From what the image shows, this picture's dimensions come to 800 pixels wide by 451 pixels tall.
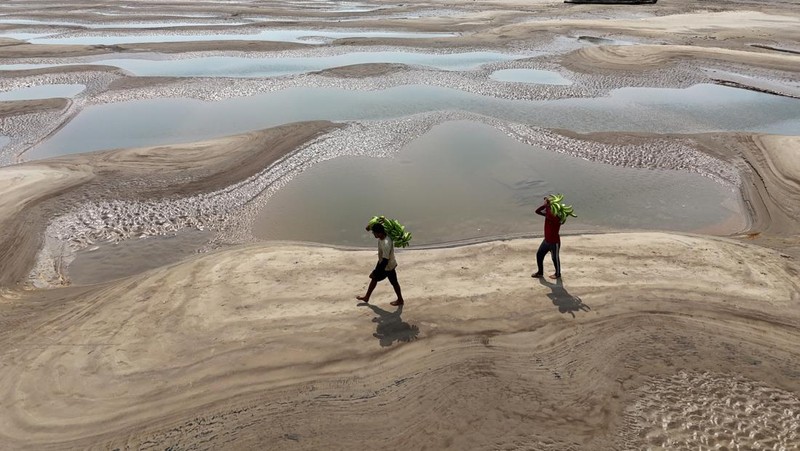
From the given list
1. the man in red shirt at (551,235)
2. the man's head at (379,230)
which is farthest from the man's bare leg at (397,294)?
the man in red shirt at (551,235)

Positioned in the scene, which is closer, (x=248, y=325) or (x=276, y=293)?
(x=248, y=325)

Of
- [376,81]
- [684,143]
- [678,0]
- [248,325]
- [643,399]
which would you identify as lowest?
[643,399]

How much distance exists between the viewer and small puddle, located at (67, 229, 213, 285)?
362 inches

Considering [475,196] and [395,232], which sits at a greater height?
[395,232]

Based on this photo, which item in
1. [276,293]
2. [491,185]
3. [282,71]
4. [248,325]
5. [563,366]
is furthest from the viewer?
[282,71]

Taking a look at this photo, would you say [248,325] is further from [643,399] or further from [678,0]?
[678,0]

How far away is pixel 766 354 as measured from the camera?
258 inches

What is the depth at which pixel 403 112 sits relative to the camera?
18.6 metres

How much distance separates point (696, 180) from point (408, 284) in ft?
33.7

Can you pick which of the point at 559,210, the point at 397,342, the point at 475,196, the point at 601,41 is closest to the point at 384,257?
the point at 397,342

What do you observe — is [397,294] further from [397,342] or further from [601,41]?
[601,41]

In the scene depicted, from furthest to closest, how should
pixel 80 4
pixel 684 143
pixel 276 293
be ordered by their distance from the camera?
1. pixel 80 4
2. pixel 684 143
3. pixel 276 293

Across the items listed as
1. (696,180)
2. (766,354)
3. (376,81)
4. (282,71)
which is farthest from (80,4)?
(766,354)

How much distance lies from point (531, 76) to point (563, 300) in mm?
19192
